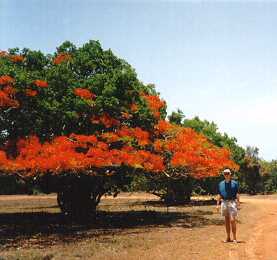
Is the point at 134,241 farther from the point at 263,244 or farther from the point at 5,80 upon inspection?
the point at 5,80

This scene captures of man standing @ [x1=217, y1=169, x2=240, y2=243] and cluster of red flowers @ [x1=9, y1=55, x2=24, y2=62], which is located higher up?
cluster of red flowers @ [x1=9, y1=55, x2=24, y2=62]

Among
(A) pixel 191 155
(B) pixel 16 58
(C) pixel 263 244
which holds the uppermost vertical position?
(B) pixel 16 58

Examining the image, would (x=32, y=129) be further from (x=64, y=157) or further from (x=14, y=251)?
(x=14, y=251)

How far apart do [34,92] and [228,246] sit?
13187mm

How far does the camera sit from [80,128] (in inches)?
1017

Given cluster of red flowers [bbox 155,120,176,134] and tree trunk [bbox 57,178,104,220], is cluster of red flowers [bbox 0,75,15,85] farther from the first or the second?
cluster of red flowers [bbox 155,120,176,134]

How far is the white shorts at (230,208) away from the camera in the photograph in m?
16.1

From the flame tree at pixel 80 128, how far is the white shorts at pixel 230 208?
8733 mm

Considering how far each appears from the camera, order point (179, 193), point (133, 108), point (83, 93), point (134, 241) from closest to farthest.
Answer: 1. point (134, 241)
2. point (83, 93)
3. point (133, 108)
4. point (179, 193)

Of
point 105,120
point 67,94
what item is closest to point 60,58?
point 67,94

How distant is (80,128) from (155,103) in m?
6.13

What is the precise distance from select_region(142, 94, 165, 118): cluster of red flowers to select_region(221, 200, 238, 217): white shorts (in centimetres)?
1252

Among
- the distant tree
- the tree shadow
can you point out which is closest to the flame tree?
the tree shadow

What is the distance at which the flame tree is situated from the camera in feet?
77.6
